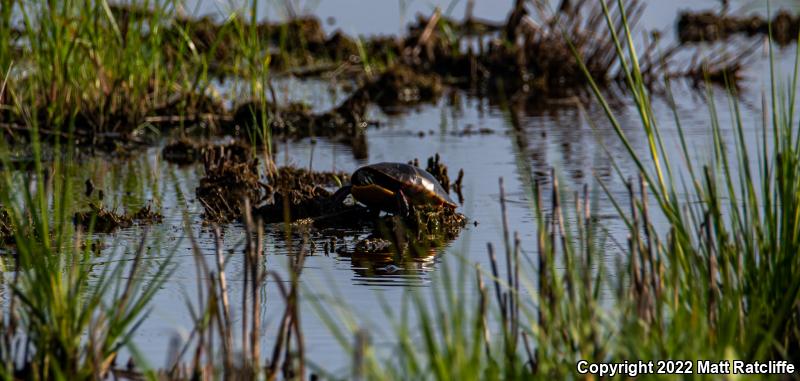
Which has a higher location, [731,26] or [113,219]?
[731,26]

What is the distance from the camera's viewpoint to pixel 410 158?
8820mm

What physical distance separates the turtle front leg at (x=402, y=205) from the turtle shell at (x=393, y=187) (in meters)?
0.04

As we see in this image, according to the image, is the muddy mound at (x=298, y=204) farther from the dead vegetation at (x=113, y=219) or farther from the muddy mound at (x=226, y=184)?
the dead vegetation at (x=113, y=219)

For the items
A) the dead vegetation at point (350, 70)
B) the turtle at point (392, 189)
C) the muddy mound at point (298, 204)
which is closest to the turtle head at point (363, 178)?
the turtle at point (392, 189)

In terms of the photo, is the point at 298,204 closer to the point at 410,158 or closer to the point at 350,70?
the point at 410,158

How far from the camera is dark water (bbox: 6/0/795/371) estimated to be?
4535 mm

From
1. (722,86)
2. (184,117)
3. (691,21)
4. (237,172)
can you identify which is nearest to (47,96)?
(184,117)

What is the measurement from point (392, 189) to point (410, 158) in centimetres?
230

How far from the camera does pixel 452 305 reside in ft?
9.50

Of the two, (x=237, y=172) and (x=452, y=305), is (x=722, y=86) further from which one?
(x=452, y=305)

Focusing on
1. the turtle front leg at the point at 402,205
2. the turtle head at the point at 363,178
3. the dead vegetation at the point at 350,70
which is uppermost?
the dead vegetation at the point at 350,70

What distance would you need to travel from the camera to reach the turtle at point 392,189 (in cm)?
643

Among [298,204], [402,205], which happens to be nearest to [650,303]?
[402,205]

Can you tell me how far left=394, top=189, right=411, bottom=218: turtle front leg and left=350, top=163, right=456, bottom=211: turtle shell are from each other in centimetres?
4
